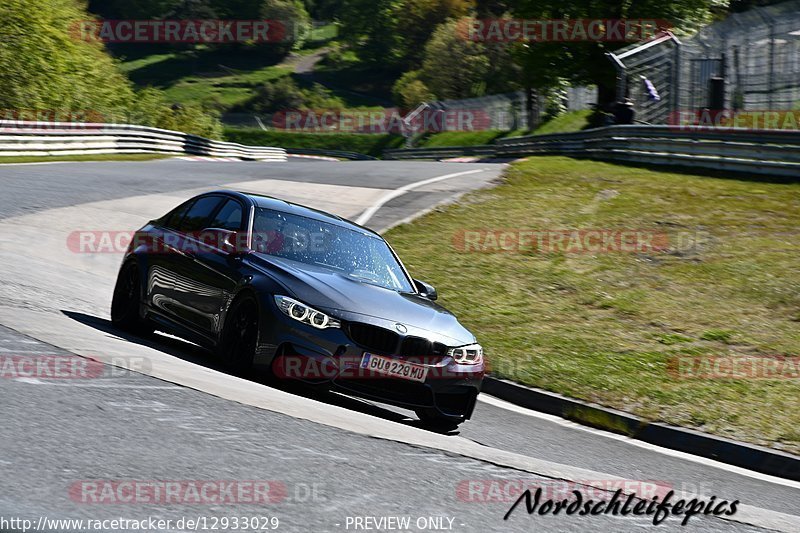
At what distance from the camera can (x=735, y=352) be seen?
1211cm

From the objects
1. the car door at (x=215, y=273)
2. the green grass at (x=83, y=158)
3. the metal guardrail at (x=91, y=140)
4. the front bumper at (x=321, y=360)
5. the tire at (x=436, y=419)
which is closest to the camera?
the front bumper at (x=321, y=360)

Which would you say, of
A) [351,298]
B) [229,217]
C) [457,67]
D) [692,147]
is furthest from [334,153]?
[351,298]

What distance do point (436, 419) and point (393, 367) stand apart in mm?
694

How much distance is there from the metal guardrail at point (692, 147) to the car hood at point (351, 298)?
56.6 feet

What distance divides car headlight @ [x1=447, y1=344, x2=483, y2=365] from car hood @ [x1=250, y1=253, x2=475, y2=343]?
8cm

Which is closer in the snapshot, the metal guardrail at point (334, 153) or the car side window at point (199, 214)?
the car side window at point (199, 214)

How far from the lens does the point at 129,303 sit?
9.85 m

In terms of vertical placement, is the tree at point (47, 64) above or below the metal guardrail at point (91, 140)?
above

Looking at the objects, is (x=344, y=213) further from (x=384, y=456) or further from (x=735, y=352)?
(x=384, y=456)

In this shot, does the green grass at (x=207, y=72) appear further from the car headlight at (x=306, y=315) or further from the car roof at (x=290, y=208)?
the car headlight at (x=306, y=315)

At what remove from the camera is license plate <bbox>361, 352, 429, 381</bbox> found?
7.65m

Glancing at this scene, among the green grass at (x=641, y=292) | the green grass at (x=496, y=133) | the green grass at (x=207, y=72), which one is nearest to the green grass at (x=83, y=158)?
the green grass at (x=641, y=292)

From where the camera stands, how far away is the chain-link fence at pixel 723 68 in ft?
101

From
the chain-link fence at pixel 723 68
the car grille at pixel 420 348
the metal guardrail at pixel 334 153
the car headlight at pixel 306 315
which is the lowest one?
the metal guardrail at pixel 334 153
